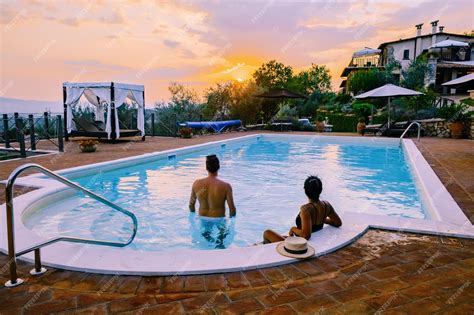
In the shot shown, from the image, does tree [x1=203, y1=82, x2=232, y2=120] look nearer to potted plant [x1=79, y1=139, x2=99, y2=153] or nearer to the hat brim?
potted plant [x1=79, y1=139, x2=99, y2=153]

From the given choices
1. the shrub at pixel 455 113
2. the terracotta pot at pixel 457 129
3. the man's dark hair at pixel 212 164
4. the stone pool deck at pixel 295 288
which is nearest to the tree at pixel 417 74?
the shrub at pixel 455 113

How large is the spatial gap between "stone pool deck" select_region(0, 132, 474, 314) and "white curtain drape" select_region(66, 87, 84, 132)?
11.5 metres

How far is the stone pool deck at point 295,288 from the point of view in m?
2.06

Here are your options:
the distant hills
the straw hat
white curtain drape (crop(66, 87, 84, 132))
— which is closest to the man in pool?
the straw hat

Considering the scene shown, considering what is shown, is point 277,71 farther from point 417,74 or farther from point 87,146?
point 87,146

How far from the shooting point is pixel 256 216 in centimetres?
582

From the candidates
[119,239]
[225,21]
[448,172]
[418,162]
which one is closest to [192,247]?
[119,239]

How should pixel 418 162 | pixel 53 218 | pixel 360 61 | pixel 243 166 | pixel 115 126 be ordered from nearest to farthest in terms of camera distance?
1. pixel 53 218
2. pixel 418 162
3. pixel 243 166
4. pixel 115 126
5. pixel 360 61

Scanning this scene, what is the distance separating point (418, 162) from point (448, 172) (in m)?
1.33

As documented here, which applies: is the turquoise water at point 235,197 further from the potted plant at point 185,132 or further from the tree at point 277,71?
the tree at point 277,71

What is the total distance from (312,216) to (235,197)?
11.9 feet

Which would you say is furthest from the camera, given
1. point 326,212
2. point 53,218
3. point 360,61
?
point 360,61

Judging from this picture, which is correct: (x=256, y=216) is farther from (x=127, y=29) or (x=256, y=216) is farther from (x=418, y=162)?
(x=127, y=29)

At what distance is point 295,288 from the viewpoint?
7.56ft
